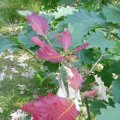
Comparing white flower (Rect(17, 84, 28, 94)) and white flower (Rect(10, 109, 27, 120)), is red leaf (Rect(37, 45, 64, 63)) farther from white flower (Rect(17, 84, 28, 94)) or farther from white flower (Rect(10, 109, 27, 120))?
white flower (Rect(17, 84, 28, 94))

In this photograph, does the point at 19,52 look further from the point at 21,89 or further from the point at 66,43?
the point at 66,43

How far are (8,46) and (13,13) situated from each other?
3681 millimetres

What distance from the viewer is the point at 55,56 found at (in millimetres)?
894

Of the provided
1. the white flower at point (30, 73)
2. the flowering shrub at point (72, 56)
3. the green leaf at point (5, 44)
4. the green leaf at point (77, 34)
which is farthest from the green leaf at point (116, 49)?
the white flower at point (30, 73)

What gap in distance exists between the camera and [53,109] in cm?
79

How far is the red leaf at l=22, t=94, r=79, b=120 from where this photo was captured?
0.79m

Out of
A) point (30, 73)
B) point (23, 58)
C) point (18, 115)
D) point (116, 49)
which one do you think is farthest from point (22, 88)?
point (116, 49)

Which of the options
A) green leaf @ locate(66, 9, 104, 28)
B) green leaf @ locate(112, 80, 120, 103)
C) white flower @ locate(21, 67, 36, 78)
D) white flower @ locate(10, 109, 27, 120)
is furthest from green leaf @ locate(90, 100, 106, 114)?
white flower @ locate(21, 67, 36, 78)

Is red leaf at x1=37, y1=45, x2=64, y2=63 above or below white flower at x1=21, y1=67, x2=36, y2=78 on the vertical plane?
above

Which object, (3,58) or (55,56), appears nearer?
(55,56)

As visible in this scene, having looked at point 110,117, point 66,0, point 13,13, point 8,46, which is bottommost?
point 13,13

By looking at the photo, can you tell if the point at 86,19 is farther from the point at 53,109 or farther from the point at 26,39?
the point at 53,109

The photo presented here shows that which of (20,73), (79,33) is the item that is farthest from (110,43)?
(20,73)

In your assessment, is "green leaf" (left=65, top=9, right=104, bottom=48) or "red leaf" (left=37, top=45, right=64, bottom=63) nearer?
"red leaf" (left=37, top=45, right=64, bottom=63)
